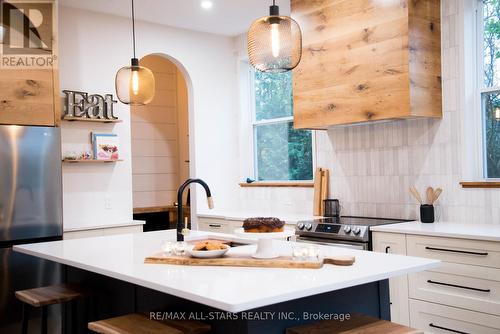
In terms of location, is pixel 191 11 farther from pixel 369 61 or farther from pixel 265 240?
pixel 265 240

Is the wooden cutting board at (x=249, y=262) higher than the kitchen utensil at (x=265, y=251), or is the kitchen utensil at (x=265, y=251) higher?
the kitchen utensil at (x=265, y=251)

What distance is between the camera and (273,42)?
7.73 ft

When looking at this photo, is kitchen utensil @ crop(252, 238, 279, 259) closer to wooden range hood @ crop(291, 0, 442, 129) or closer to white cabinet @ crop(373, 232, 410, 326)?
white cabinet @ crop(373, 232, 410, 326)

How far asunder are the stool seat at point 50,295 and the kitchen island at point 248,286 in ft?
0.69

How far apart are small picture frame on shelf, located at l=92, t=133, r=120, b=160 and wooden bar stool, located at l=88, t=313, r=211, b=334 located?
2.83 m

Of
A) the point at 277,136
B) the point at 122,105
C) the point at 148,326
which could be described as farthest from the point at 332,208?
the point at 148,326

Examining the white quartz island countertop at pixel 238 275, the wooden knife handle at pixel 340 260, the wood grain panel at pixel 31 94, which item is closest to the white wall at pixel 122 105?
the wood grain panel at pixel 31 94

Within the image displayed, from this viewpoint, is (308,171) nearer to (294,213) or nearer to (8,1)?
(294,213)

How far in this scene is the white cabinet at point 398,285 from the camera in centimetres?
354

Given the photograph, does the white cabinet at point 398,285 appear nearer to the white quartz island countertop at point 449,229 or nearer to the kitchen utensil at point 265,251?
the white quartz island countertop at point 449,229

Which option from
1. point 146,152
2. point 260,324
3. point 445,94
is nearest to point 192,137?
point 146,152

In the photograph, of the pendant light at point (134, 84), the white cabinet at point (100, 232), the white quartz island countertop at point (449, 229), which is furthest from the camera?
the white cabinet at point (100, 232)

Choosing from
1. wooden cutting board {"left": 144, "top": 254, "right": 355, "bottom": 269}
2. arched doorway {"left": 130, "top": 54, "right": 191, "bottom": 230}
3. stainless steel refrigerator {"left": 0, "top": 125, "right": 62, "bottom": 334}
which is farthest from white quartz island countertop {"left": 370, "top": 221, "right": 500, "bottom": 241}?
arched doorway {"left": 130, "top": 54, "right": 191, "bottom": 230}

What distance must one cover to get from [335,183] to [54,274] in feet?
8.18
